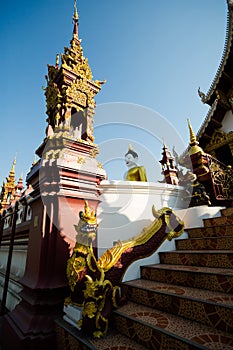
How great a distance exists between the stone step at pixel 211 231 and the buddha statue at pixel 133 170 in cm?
216

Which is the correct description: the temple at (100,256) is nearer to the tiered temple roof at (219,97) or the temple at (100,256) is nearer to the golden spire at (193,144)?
the golden spire at (193,144)

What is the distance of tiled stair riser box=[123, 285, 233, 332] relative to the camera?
157 cm

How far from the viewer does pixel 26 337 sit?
1.92 metres

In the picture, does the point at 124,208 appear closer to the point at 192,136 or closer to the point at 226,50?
the point at 192,136

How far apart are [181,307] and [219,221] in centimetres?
188

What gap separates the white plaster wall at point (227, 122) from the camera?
333 inches

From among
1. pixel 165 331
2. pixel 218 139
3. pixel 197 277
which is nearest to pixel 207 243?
pixel 197 277

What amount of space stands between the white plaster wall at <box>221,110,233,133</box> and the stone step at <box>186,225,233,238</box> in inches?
274

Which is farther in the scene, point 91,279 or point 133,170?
point 133,170

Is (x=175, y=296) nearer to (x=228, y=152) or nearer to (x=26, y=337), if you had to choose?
(x=26, y=337)

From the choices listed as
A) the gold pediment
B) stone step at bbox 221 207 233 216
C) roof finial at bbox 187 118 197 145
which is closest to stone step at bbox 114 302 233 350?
stone step at bbox 221 207 233 216

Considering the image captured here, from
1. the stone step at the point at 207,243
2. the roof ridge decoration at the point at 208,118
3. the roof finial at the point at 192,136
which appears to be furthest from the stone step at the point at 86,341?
the roof ridge decoration at the point at 208,118

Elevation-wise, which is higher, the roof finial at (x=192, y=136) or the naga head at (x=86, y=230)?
the roof finial at (x=192, y=136)

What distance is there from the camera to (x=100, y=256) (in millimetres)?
2971
